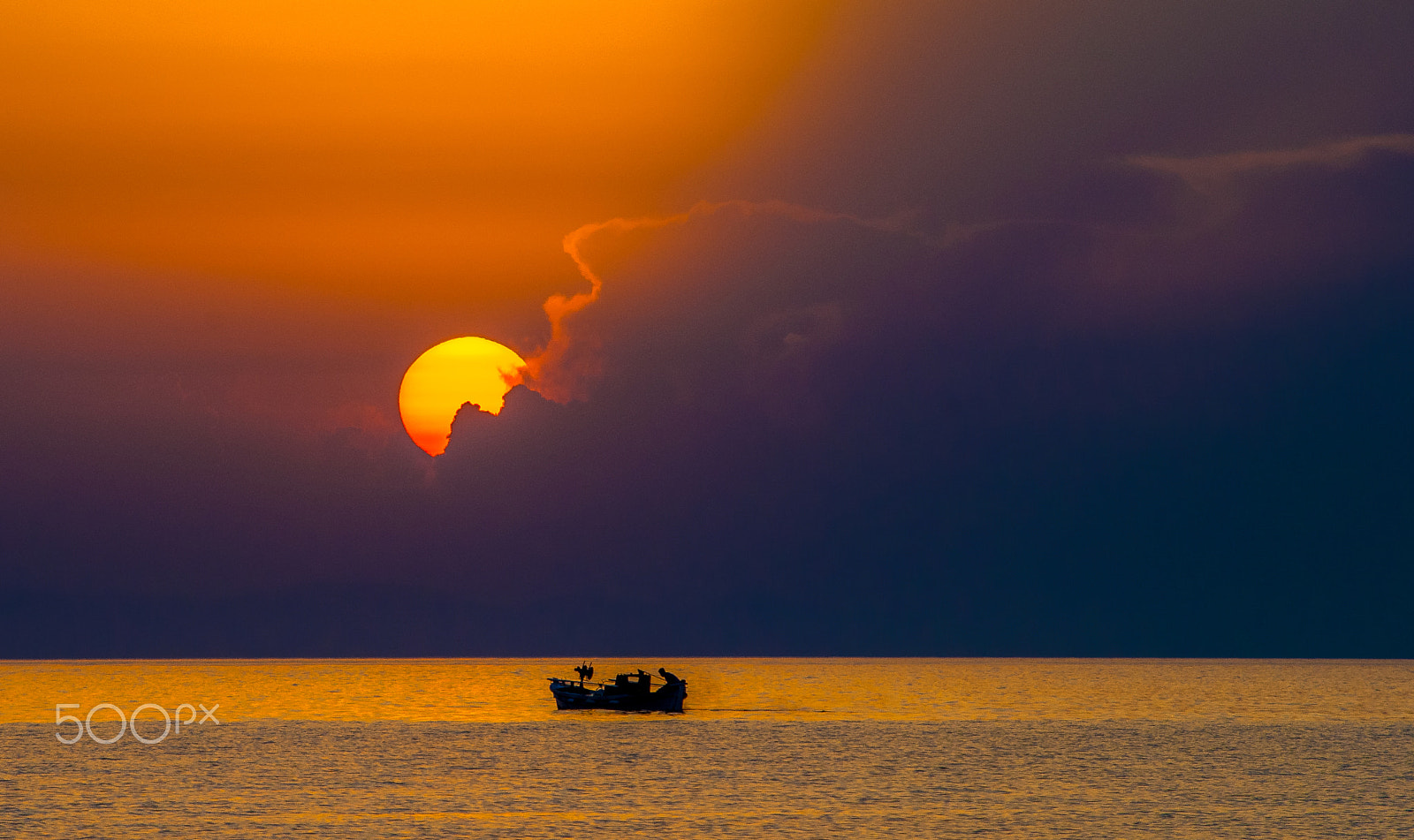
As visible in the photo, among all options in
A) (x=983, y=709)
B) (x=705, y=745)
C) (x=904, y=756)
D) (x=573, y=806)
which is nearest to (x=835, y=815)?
(x=573, y=806)

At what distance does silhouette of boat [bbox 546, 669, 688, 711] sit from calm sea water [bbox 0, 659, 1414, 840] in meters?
1.47

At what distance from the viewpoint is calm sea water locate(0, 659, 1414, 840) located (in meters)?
34.6

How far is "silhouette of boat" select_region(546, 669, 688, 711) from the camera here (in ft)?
296

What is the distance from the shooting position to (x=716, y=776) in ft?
158

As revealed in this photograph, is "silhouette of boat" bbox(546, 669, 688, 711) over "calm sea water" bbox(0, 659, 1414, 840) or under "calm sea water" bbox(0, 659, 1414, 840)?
over

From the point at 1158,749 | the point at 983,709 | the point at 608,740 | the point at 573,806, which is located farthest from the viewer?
the point at 983,709

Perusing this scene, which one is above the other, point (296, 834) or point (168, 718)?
point (168, 718)

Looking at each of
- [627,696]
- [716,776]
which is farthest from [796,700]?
[716,776]

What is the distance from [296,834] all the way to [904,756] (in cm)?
2970

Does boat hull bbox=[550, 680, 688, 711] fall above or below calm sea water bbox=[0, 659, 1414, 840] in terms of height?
above

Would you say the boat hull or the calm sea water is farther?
the boat hull

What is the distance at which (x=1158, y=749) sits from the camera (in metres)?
61.2

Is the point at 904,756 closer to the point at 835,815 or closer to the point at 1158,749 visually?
the point at 1158,749

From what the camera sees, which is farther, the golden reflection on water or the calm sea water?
the golden reflection on water
